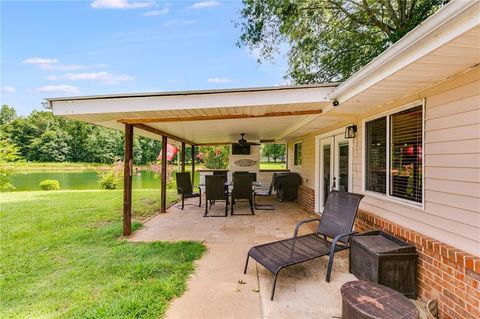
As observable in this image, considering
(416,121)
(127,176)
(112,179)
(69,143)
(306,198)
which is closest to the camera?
(416,121)

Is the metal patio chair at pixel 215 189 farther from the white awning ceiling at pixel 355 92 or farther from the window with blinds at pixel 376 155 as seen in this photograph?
the window with blinds at pixel 376 155

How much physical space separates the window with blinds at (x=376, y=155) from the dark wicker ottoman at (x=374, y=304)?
6.25 feet

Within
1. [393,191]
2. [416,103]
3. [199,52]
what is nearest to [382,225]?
[393,191]

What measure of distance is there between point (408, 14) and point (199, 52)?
911 cm

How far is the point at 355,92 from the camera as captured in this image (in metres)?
2.97

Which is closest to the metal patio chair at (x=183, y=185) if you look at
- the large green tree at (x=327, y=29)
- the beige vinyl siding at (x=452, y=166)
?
the large green tree at (x=327, y=29)

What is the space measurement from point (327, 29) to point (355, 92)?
6.47m

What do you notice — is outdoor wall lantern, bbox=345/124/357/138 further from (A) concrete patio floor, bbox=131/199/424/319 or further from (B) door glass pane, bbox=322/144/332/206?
(A) concrete patio floor, bbox=131/199/424/319

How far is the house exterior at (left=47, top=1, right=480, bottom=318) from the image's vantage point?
1955mm

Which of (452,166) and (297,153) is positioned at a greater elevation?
(297,153)

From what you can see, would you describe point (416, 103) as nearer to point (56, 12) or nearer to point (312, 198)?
point (312, 198)

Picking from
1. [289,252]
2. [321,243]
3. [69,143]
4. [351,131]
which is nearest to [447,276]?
[321,243]

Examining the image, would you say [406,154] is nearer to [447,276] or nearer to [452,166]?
[452,166]

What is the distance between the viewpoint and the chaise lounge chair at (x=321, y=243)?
2.95 metres
